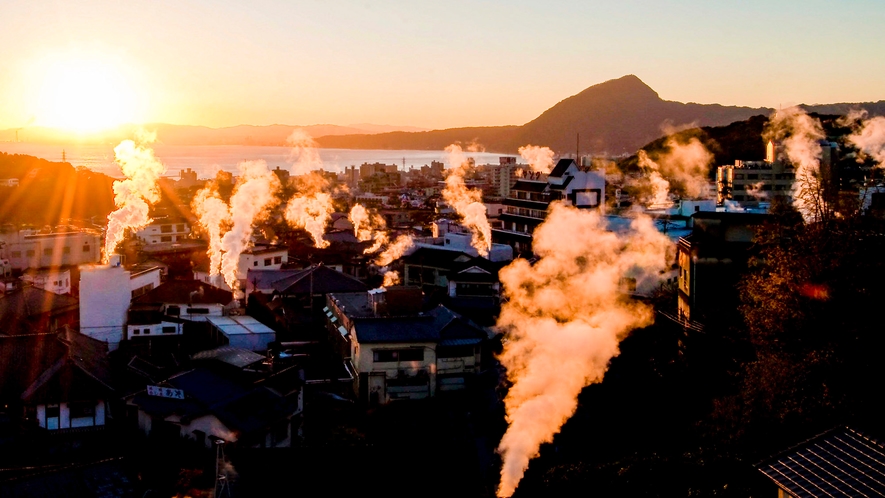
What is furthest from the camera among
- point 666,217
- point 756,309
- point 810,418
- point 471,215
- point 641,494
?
point 471,215

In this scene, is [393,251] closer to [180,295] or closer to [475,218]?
[475,218]

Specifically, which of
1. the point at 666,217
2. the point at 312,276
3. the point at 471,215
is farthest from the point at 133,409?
the point at 471,215

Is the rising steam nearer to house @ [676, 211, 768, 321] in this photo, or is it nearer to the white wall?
house @ [676, 211, 768, 321]

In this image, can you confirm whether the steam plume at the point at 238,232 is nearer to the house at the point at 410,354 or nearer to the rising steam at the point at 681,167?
the house at the point at 410,354

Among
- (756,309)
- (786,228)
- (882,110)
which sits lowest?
(756,309)

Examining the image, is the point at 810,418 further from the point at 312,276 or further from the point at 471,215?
the point at 471,215
